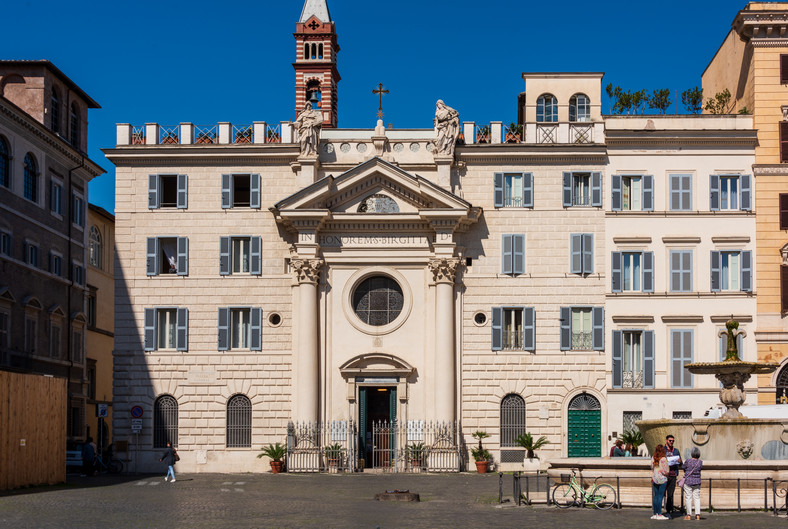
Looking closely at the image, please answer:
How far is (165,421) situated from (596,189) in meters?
19.7

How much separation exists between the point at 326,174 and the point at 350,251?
11.0ft

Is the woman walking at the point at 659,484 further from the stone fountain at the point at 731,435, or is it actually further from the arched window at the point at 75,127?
the arched window at the point at 75,127

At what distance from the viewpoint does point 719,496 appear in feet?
91.0

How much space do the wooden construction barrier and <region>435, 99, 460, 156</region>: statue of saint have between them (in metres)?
17.9

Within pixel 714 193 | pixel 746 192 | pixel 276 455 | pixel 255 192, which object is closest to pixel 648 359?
pixel 714 193

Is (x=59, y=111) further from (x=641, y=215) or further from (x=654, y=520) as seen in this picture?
(x=654, y=520)

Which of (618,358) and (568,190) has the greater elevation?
(568,190)

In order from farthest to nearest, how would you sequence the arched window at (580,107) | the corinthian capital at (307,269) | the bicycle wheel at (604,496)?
the arched window at (580,107) → the corinthian capital at (307,269) → the bicycle wheel at (604,496)

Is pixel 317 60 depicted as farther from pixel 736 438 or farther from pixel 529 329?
pixel 736 438

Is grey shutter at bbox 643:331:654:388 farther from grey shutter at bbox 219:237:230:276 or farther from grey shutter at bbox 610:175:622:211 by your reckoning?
grey shutter at bbox 219:237:230:276

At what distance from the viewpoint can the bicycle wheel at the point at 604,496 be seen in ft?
91.9

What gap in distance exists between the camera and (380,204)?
48.8 metres

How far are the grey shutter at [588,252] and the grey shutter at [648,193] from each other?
96.3 inches

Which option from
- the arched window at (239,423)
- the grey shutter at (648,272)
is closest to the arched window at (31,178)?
A: the arched window at (239,423)
